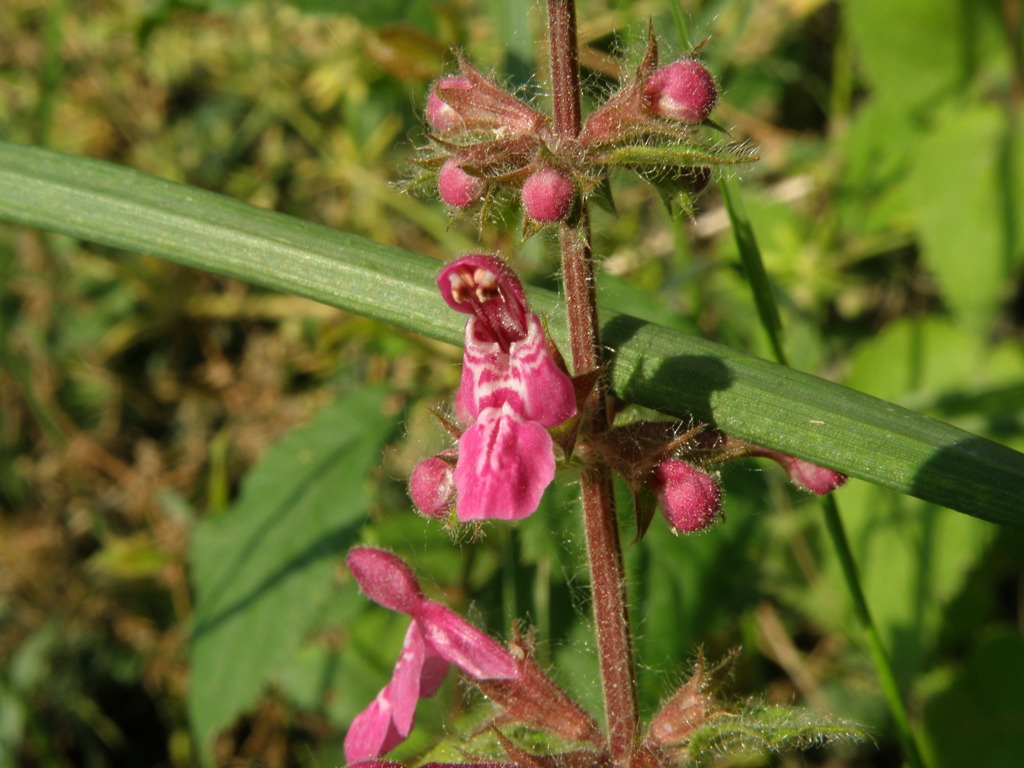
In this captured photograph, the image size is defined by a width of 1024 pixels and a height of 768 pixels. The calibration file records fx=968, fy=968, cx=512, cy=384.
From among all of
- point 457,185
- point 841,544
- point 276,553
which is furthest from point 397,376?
point 457,185

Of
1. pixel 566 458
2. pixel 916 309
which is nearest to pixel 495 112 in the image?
pixel 566 458

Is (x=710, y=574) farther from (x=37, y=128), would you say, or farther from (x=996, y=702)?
(x=37, y=128)

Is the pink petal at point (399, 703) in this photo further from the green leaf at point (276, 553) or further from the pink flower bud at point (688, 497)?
the green leaf at point (276, 553)

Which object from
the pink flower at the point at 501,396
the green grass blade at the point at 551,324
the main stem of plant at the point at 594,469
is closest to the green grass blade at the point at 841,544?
the green grass blade at the point at 551,324

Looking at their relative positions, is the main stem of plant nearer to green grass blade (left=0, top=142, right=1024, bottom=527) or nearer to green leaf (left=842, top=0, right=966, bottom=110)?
green grass blade (left=0, top=142, right=1024, bottom=527)

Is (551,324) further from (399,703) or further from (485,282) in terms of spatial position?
(399,703)

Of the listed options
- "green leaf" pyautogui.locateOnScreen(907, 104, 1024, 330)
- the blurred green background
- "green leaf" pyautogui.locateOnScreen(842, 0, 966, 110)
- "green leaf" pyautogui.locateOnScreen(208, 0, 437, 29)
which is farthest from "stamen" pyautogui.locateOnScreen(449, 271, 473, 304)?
"green leaf" pyautogui.locateOnScreen(842, 0, 966, 110)
